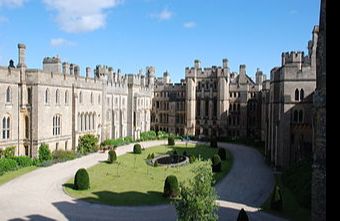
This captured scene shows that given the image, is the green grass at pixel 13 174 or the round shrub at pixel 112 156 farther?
the round shrub at pixel 112 156

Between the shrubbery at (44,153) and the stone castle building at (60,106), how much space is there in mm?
621

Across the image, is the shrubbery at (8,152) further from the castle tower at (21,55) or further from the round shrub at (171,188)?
the round shrub at (171,188)

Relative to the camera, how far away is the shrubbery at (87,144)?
45.0m

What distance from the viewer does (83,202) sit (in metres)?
24.3

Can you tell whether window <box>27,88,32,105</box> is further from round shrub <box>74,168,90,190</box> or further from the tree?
the tree

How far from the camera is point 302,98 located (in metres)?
34.2

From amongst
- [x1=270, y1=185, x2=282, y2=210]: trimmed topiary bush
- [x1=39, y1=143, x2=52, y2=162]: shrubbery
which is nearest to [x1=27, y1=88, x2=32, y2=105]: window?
[x1=39, y1=143, x2=52, y2=162]: shrubbery

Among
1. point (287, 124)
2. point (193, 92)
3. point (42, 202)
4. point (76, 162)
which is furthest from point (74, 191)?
point (193, 92)

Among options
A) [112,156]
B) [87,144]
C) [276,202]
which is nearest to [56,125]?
[87,144]

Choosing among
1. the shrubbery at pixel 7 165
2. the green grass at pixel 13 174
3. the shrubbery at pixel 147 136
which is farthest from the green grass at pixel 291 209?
the shrubbery at pixel 147 136

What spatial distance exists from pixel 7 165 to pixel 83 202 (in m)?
11.5

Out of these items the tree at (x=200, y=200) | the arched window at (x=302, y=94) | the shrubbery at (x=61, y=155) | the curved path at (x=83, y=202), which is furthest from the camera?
the shrubbery at (x=61, y=155)

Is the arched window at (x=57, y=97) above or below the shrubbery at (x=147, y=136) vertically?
above
